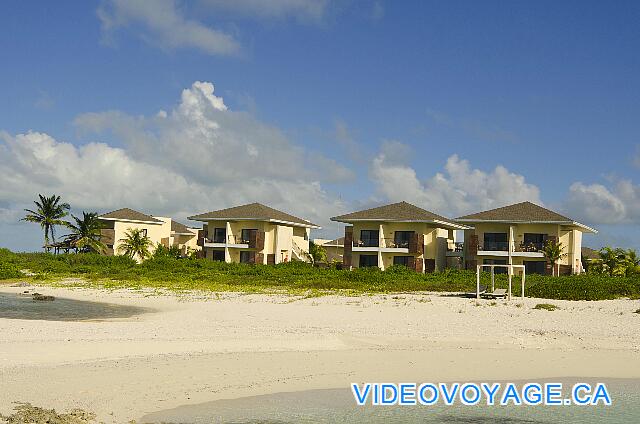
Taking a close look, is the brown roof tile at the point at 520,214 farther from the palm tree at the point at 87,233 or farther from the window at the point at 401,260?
the palm tree at the point at 87,233

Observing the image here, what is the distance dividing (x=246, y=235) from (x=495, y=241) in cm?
2491

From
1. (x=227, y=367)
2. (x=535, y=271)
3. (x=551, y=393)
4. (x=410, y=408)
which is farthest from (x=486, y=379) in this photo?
(x=535, y=271)

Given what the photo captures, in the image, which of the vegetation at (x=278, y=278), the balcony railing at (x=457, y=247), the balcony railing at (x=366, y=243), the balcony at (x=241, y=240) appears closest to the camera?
the vegetation at (x=278, y=278)

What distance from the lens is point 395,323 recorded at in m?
25.0

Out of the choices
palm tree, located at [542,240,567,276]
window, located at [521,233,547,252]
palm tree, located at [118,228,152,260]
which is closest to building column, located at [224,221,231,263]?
palm tree, located at [118,228,152,260]

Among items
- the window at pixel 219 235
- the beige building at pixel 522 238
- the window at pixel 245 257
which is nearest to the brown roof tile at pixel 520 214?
the beige building at pixel 522 238

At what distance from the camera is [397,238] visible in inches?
2510

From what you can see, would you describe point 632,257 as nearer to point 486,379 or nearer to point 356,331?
point 356,331

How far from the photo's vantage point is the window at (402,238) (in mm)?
62781

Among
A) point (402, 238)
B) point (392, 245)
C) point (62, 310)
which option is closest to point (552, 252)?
point (402, 238)

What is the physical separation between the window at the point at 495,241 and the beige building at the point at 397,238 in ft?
14.3

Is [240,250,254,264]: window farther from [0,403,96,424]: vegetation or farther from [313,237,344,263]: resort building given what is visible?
[0,403,96,424]: vegetation

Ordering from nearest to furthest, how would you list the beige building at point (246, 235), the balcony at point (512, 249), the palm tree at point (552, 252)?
1. the palm tree at point (552, 252)
2. the balcony at point (512, 249)
3. the beige building at point (246, 235)

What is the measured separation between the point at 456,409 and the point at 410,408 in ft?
3.03
